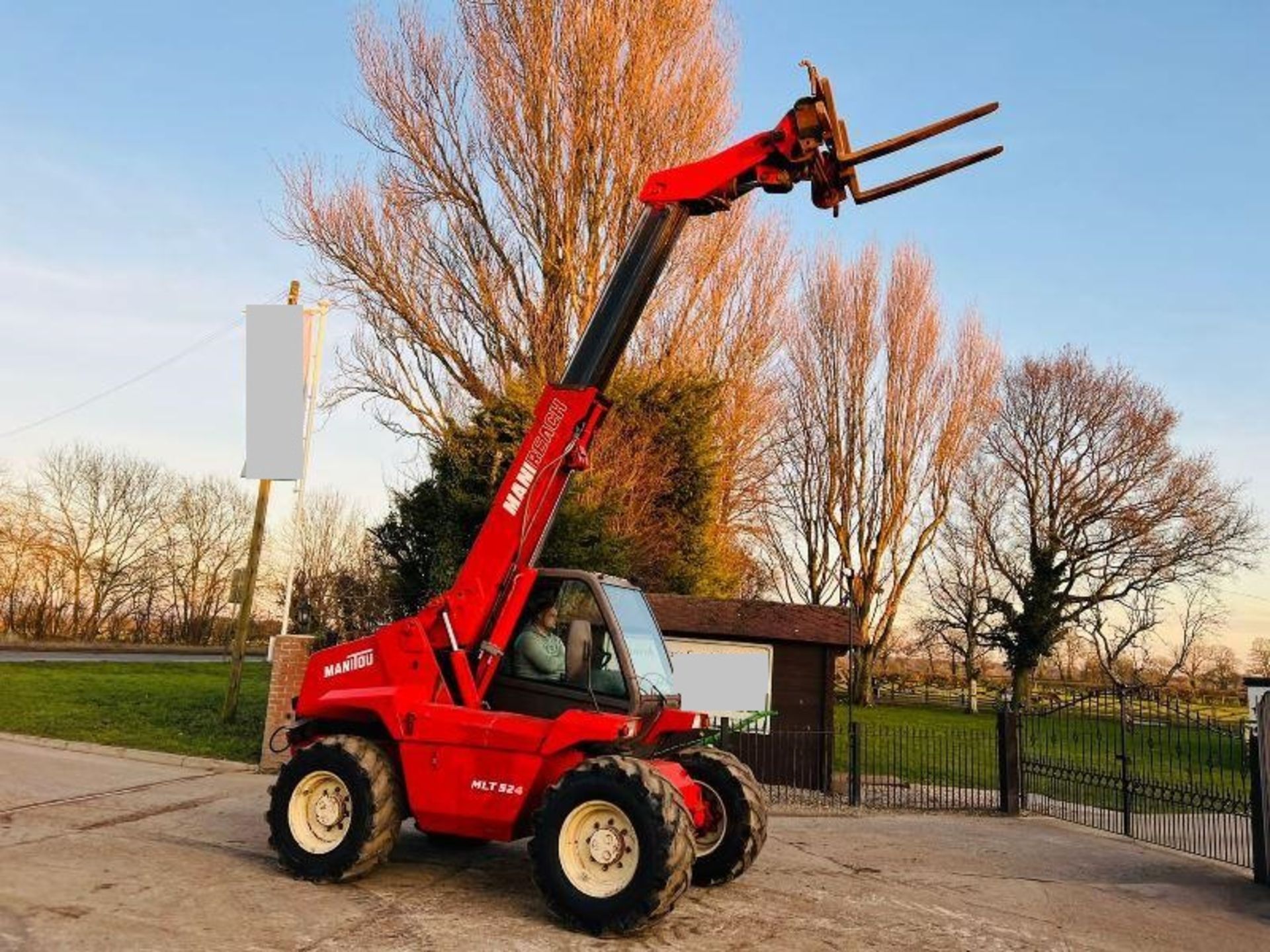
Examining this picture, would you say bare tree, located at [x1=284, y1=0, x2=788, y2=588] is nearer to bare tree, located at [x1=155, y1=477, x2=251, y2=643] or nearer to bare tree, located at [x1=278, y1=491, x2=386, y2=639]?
bare tree, located at [x1=278, y1=491, x2=386, y2=639]

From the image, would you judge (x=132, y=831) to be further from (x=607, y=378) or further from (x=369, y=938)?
(x=607, y=378)

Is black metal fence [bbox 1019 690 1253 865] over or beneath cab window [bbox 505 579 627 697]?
beneath

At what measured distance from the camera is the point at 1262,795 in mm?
9211

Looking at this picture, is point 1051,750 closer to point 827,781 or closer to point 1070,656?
point 827,781

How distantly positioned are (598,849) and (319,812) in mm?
2260

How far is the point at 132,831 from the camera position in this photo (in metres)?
8.61

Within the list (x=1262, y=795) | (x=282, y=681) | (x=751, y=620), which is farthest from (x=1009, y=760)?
(x=282, y=681)

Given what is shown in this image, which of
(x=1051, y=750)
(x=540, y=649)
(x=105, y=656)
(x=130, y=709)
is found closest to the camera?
(x=540, y=649)

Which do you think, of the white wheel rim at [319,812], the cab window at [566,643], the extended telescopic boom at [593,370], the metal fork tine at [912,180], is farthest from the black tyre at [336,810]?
the metal fork tine at [912,180]

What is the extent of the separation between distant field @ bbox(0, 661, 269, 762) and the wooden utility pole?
17.5 inches

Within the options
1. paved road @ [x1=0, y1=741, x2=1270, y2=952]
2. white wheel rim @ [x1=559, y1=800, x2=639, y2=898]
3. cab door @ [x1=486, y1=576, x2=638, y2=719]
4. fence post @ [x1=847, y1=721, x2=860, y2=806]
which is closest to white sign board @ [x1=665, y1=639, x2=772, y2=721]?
fence post @ [x1=847, y1=721, x2=860, y2=806]

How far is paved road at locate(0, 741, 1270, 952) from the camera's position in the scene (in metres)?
5.92

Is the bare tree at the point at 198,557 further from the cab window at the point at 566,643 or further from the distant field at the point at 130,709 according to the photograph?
the cab window at the point at 566,643

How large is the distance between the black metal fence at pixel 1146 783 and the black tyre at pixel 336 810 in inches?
305
